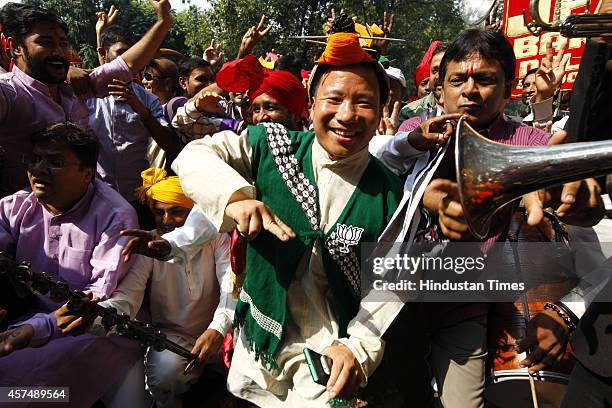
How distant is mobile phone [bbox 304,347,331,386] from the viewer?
5.89ft

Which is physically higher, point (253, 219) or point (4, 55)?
point (4, 55)

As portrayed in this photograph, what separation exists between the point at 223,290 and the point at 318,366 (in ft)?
4.64

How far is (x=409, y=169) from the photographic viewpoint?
7.72ft

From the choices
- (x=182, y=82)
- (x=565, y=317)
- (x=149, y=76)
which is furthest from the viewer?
(x=182, y=82)

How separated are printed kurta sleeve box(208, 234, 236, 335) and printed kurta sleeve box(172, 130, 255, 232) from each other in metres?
1.00

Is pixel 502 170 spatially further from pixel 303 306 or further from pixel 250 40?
pixel 250 40

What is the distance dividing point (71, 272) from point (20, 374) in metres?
0.53

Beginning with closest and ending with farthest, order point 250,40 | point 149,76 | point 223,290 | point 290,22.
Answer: point 223,290
point 250,40
point 149,76
point 290,22

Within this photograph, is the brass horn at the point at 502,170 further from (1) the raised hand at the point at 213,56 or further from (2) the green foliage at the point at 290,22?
(2) the green foliage at the point at 290,22

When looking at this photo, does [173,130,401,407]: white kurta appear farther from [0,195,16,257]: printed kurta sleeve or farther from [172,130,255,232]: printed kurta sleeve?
[0,195,16,257]: printed kurta sleeve

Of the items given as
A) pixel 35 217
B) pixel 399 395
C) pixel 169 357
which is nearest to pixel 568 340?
pixel 399 395

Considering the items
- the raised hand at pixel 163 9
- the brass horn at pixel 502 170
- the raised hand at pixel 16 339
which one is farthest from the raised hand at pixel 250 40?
the brass horn at pixel 502 170

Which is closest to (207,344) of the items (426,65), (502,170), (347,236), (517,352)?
(347,236)

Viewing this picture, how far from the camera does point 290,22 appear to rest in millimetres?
19547
